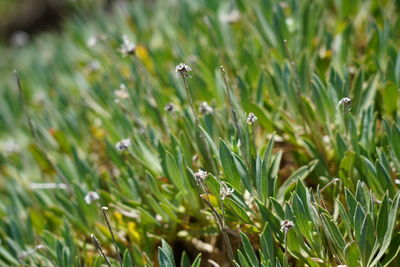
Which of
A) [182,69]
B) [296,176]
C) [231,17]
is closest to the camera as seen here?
[182,69]

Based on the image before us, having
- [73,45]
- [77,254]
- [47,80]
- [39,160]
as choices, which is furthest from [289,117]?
[73,45]

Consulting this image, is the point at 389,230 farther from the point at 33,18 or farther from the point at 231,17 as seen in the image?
the point at 33,18

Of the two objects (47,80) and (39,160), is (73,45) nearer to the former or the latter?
(47,80)

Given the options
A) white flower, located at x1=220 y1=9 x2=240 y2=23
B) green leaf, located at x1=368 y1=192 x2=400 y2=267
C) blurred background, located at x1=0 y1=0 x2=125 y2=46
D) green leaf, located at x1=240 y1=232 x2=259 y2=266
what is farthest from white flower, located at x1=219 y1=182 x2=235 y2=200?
blurred background, located at x1=0 y1=0 x2=125 y2=46

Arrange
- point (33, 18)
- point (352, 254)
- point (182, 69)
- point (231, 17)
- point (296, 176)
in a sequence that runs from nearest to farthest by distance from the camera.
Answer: point (352, 254), point (182, 69), point (296, 176), point (231, 17), point (33, 18)

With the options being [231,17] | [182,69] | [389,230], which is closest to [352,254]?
[389,230]

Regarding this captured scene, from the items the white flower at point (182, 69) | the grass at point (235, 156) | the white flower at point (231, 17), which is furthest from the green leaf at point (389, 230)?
the white flower at point (231, 17)

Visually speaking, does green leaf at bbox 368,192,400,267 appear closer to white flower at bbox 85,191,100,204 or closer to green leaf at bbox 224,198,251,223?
green leaf at bbox 224,198,251,223

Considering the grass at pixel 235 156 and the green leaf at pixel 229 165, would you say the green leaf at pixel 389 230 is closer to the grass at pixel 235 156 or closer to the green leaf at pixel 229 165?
the grass at pixel 235 156

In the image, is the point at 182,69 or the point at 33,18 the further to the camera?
the point at 33,18
